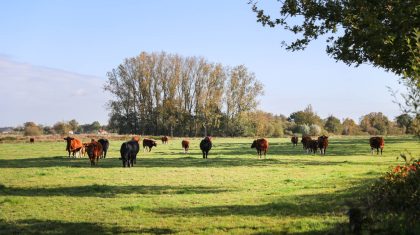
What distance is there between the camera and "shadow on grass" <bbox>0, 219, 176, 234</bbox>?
10445 mm

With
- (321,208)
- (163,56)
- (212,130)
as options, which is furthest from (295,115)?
(321,208)

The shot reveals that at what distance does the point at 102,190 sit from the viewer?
17172mm

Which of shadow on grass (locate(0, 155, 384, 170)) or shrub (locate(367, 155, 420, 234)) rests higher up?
shrub (locate(367, 155, 420, 234))

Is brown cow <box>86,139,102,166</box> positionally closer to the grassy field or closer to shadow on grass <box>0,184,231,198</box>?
the grassy field

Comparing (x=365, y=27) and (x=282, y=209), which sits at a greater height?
(x=365, y=27)

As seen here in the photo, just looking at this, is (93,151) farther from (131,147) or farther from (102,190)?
(102,190)

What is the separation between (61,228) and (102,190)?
247 inches

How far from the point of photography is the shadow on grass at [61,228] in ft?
34.3

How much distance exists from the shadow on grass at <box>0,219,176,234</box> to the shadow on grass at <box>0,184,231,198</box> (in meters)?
4.42

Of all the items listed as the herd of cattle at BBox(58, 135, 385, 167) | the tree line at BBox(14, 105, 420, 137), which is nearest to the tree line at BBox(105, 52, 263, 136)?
the tree line at BBox(14, 105, 420, 137)

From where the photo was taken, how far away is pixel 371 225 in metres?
7.90

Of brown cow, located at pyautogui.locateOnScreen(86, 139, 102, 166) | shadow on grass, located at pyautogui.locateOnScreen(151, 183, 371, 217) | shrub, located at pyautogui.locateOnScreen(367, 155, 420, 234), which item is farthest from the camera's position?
brown cow, located at pyautogui.locateOnScreen(86, 139, 102, 166)

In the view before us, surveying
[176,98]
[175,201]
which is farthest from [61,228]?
[176,98]

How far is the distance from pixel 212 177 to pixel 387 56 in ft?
35.5
